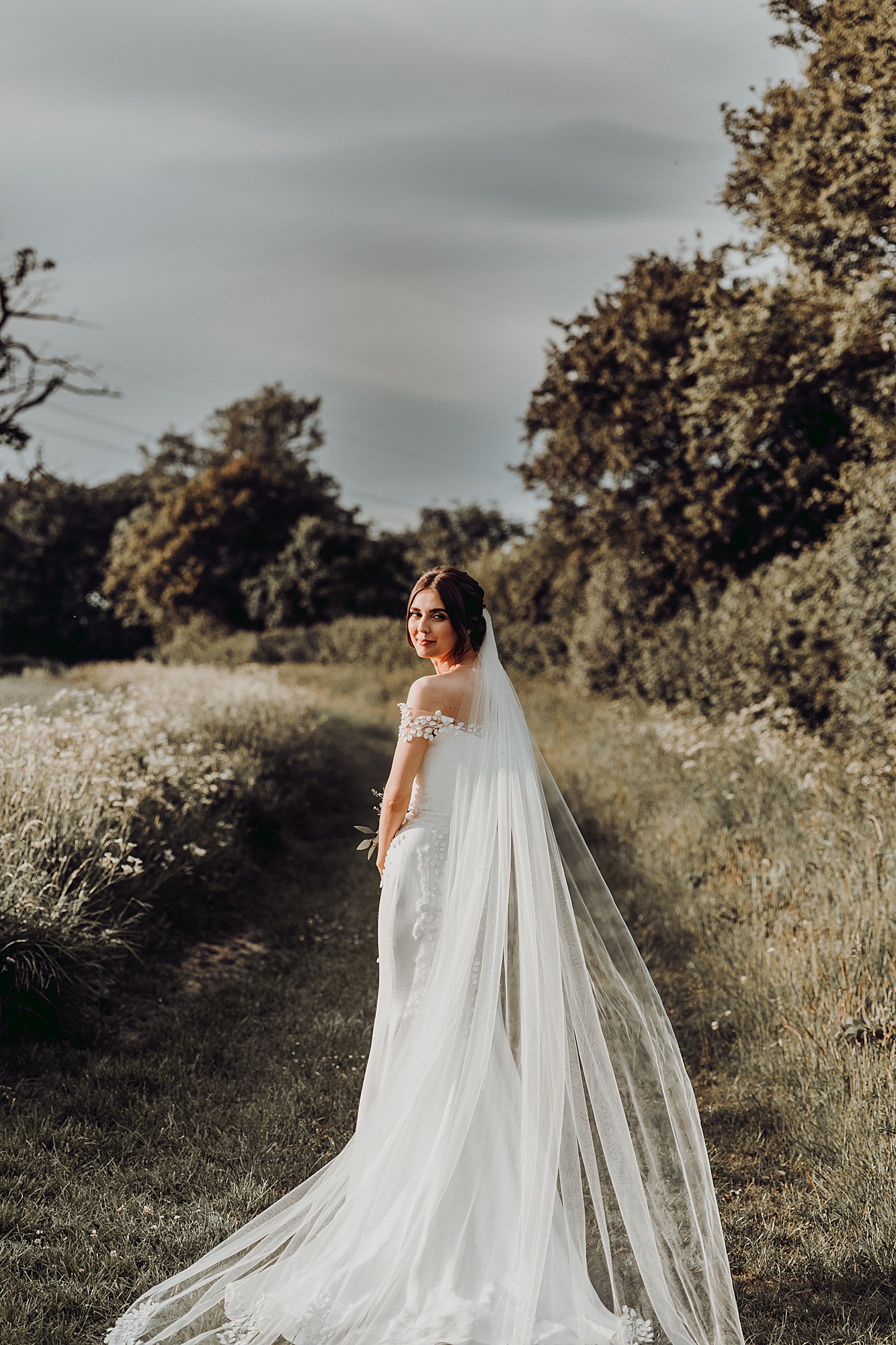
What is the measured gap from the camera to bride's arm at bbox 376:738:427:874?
3176 millimetres

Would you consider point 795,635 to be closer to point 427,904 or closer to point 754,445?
point 754,445

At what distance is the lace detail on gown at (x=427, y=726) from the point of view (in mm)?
3176

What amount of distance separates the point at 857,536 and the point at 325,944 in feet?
20.9

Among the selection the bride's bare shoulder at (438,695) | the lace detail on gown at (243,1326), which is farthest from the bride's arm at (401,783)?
the lace detail on gown at (243,1326)

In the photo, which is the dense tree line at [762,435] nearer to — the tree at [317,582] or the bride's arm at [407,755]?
the bride's arm at [407,755]

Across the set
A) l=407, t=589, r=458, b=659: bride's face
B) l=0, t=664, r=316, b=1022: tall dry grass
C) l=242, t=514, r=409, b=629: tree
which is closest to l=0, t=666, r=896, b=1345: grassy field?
l=0, t=664, r=316, b=1022: tall dry grass

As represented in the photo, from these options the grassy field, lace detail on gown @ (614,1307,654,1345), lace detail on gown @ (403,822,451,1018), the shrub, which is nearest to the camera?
lace detail on gown @ (614,1307,654,1345)

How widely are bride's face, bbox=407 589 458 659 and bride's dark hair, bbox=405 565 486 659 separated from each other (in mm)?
18

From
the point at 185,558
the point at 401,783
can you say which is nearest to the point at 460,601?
the point at 401,783

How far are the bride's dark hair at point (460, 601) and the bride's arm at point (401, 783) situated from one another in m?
0.44

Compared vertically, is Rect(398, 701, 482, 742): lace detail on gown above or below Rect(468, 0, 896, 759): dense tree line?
below

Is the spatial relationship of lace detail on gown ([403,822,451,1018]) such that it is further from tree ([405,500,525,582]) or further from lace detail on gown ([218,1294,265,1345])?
tree ([405,500,525,582])

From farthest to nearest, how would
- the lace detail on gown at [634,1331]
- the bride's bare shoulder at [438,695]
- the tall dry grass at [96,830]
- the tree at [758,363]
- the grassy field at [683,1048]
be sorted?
the tree at [758,363] < the tall dry grass at [96,830] < the bride's bare shoulder at [438,695] < the grassy field at [683,1048] < the lace detail on gown at [634,1331]

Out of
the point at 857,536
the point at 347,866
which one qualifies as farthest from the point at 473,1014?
the point at 857,536
